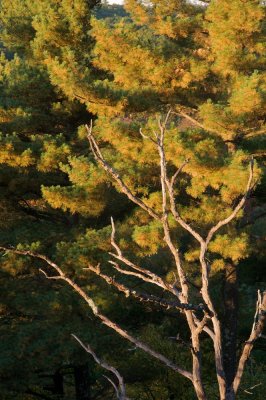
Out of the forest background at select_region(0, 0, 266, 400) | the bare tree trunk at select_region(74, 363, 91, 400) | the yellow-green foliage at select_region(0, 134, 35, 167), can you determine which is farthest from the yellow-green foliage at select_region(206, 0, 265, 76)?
the bare tree trunk at select_region(74, 363, 91, 400)

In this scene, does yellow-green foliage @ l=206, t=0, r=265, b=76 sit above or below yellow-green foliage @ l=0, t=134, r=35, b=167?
above

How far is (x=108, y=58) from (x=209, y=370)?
831 cm

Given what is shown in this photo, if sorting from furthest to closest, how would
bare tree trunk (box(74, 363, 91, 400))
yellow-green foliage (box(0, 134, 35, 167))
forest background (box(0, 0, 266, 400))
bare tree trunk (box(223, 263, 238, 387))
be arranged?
bare tree trunk (box(74, 363, 91, 400)), bare tree trunk (box(223, 263, 238, 387)), yellow-green foliage (box(0, 134, 35, 167)), forest background (box(0, 0, 266, 400))

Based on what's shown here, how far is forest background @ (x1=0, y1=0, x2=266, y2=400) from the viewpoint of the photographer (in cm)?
1173

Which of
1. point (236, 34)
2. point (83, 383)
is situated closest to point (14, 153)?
point (236, 34)

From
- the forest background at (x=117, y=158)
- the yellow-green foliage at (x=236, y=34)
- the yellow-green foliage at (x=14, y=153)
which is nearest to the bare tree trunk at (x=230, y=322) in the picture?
the forest background at (x=117, y=158)

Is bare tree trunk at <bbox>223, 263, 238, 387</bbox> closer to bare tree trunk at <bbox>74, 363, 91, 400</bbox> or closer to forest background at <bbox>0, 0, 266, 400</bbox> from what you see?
forest background at <bbox>0, 0, 266, 400</bbox>

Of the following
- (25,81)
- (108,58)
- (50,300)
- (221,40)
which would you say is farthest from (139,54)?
(50,300)

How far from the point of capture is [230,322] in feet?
43.9

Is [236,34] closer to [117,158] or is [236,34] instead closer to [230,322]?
[117,158]

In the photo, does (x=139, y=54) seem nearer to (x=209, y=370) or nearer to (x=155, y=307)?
(x=155, y=307)

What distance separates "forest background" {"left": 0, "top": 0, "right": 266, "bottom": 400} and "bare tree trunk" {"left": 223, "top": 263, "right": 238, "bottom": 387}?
0.03m

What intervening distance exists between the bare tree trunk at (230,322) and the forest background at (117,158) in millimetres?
30

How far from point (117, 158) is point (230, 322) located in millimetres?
4071
